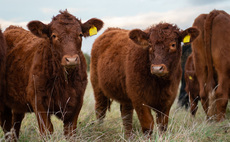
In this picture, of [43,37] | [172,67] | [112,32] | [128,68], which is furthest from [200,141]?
[112,32]

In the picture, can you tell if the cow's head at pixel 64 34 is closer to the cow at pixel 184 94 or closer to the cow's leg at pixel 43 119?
the cow's leg at pixel 43 119

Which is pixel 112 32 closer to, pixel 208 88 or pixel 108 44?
pixel 108 44

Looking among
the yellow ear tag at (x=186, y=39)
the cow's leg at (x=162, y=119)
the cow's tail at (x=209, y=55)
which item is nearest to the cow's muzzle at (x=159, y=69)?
the yellow ear tag at (x=186, y=39)

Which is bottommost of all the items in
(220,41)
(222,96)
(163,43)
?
(222,96)

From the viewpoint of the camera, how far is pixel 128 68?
5285 mm

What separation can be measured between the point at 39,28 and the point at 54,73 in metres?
0.67

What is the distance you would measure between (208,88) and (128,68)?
2471 mm

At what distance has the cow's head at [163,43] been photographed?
15.5 ft

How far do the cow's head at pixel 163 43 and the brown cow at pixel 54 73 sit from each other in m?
0.89

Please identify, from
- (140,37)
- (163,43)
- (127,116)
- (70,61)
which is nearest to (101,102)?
(127,116)

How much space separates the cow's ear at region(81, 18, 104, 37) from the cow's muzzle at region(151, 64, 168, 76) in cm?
109

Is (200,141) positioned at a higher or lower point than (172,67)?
lower

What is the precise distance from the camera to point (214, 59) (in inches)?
263

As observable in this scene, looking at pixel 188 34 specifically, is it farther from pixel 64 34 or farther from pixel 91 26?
pixel 64 34
